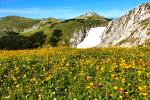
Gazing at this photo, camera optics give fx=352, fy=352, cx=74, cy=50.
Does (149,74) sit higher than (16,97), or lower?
higher

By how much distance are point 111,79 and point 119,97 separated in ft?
8.40

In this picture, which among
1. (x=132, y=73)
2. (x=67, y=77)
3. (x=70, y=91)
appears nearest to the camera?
(x=70, y=91)

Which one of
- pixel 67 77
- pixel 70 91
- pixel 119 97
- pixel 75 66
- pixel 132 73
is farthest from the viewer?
pixel 75 66

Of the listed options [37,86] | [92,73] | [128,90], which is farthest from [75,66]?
[128,90]

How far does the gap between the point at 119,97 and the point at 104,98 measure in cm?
64

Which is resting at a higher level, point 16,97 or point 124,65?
point 124,65

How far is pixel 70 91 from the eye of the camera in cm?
1457

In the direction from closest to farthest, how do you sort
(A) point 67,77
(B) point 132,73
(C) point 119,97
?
(C) point 119,97 < (B) point 132,73 < (A) point 67,77

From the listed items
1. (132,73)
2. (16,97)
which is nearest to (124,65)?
(132,73)

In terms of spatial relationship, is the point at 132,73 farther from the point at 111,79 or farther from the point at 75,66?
the point at 75,66

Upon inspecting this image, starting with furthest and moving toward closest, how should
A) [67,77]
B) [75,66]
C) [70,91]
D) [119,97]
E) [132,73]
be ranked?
[75,66], [67,77], [132,73], [70,91], [119,97]

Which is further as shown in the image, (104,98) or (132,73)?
(132,73)

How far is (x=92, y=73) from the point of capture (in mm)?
17000

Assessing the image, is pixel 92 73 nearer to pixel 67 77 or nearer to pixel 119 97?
pixel 67 77
